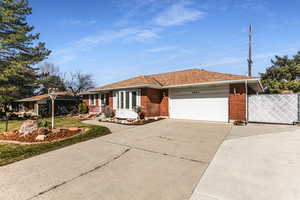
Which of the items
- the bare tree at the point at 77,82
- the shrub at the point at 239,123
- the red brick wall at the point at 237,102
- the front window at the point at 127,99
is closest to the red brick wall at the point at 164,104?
the front window at the point at 127,99

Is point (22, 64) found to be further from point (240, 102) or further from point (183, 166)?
point (240, 102)

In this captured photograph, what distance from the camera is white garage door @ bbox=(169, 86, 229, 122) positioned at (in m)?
10.3

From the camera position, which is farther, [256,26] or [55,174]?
[256,26]

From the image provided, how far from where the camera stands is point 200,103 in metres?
11.2

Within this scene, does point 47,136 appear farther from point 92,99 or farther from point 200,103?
point 92,99

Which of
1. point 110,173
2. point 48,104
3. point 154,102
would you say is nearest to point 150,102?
point 154,102

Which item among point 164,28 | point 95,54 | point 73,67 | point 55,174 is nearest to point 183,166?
point 55,174

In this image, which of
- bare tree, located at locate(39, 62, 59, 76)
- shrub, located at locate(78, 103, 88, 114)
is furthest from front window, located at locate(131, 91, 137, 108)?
bare tree, located at locate(39, 62, 59, 76)

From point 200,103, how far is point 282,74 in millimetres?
19494

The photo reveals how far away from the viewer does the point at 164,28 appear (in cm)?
1128

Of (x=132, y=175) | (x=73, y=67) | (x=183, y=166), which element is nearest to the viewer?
(x=132, y=175)

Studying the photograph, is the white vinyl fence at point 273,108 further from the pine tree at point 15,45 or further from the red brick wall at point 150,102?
the pine tree at point 15,45

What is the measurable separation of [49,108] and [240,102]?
23.5 m

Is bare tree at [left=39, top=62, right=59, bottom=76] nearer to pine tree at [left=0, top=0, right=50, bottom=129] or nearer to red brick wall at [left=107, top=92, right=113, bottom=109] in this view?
pine tree at [left=0, top=0, right=50, bottom=129]
